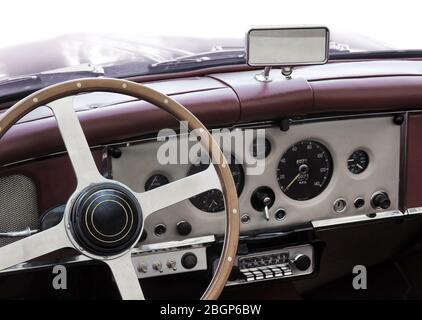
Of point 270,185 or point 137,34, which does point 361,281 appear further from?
point 137,34

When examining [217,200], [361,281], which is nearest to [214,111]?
[217,200]

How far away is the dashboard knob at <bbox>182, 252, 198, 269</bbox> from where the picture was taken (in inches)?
93.6

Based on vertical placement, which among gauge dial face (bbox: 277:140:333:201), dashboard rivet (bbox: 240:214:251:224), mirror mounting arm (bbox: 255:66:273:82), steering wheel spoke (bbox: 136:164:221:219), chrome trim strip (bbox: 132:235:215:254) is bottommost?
chrome trim strip (bbox: 132:235:215:254)

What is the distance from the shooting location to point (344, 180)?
2.54 metres

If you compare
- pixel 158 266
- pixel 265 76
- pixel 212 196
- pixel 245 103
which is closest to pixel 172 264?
pixel 158 266

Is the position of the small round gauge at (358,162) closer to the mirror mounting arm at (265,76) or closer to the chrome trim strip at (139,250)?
the mirror mounting arm at (265,76)

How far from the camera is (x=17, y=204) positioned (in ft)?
6.92

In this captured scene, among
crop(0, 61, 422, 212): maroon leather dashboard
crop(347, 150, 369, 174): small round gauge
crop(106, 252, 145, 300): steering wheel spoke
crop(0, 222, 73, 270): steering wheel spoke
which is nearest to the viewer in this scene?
crop(0, 222, 73, 270): steering wheel spoke

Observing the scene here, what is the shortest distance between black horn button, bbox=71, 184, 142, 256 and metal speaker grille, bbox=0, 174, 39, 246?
0.35 metres

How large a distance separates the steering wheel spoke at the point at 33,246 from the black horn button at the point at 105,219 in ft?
0.13

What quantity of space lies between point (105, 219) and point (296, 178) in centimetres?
88

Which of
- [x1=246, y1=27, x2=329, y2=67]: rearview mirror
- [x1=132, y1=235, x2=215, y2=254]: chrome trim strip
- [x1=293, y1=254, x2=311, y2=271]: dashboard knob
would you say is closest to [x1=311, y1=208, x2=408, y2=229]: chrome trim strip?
[x1=293, y1=254, x2=311, y2=271]: dashboard knob

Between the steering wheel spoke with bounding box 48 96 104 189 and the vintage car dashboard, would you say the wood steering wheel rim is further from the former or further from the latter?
the vintage car dashboard

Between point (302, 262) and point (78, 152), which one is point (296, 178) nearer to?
point (302, 262)
